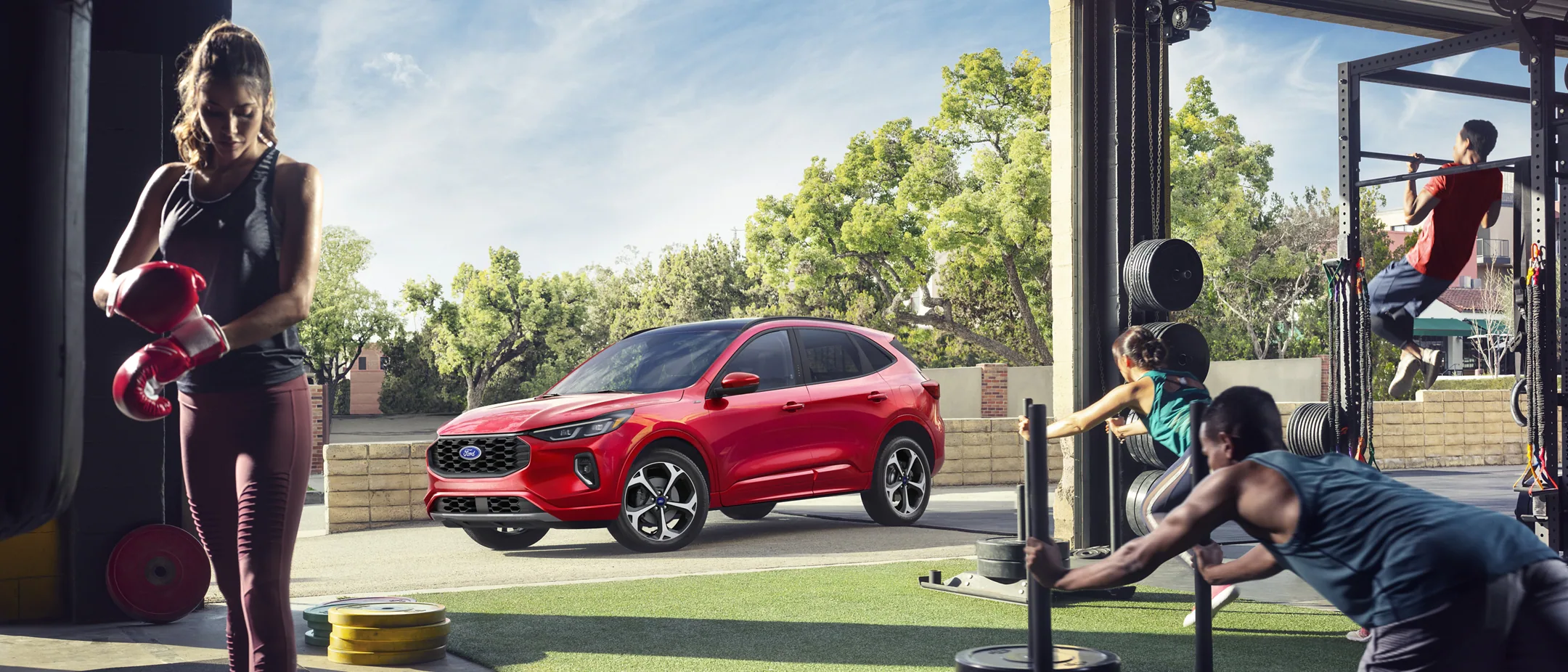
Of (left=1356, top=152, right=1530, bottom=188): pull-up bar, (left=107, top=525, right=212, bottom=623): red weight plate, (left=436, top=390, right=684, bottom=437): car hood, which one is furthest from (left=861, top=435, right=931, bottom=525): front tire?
(left=107, top=525, right=212, bottom=623): red weight plate

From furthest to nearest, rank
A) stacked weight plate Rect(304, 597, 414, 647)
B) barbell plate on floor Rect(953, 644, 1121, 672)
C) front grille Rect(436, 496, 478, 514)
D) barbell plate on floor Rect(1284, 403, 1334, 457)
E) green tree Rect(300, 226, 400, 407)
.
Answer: green tree Rect(300, 226, 400, 407) → front grille Rect(436, 496, 478, 514) → barbell plate on floor Rect(1284, 403, 1334, 457) → stacked weight plate Rect(304, 597, 414, 647) → barbell plate on floor Rect(953, 644, 1121, 672)

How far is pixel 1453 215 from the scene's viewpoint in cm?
818

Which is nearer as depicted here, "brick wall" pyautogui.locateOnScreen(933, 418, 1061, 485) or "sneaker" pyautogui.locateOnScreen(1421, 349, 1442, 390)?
"sneaker" pyautogui.locateOnScreen(1421, 349, 1442, 390)

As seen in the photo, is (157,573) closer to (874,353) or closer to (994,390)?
(874,353)

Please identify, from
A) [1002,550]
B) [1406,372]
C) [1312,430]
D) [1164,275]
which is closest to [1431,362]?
[1406,372]

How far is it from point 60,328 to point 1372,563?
2.73 meters

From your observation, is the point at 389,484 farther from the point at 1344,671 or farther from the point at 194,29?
the point at 1344,671

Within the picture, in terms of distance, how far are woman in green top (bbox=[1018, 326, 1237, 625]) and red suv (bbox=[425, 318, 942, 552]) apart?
11.8 ft

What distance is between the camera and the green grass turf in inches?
222

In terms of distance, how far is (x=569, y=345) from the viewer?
53.9 m

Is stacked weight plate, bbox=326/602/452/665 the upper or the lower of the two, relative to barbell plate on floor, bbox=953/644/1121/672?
lower

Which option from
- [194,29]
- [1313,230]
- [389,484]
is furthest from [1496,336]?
[194,29]

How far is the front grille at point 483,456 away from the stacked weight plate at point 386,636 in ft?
11.5

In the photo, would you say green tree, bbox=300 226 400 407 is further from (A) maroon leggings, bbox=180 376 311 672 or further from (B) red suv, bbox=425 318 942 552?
(A) maroon leggings, bbox=180 376 311 672
